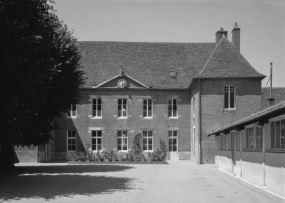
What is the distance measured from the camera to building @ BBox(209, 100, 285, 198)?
12352mm

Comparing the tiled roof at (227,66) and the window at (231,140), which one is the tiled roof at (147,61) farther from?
the window at (231,140)

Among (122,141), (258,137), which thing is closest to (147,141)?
(122,141)

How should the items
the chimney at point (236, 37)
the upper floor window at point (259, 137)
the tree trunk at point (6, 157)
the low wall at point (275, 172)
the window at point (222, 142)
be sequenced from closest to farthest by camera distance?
the low wall at point (275, 172), the upper floor window at point (259, 137), the tree trunk at point (6, 157), the window at point (222, 142), the chimney at point (236, 37)

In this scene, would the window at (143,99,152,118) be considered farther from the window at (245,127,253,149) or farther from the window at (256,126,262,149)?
the window at (256,126,262,149)

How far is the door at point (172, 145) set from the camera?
37.1 m

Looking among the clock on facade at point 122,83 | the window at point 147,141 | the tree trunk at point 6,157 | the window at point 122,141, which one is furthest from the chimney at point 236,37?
the tree trunk at point 6,157

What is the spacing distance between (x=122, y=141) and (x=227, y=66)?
11.6m

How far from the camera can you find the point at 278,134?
503 inches

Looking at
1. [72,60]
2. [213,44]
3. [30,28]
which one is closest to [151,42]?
[213,44]

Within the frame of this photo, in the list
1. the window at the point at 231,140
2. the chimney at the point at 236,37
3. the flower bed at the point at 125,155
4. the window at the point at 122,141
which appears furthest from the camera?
the window at the point at 122,141

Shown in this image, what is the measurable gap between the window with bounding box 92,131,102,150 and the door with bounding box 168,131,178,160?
6222 mm

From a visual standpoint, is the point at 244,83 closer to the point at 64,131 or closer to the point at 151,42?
the point at 151,42

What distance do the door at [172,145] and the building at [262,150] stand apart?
1517cm

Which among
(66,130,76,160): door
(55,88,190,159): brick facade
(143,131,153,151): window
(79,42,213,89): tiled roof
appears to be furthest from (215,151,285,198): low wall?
(66,130,76,160): door
